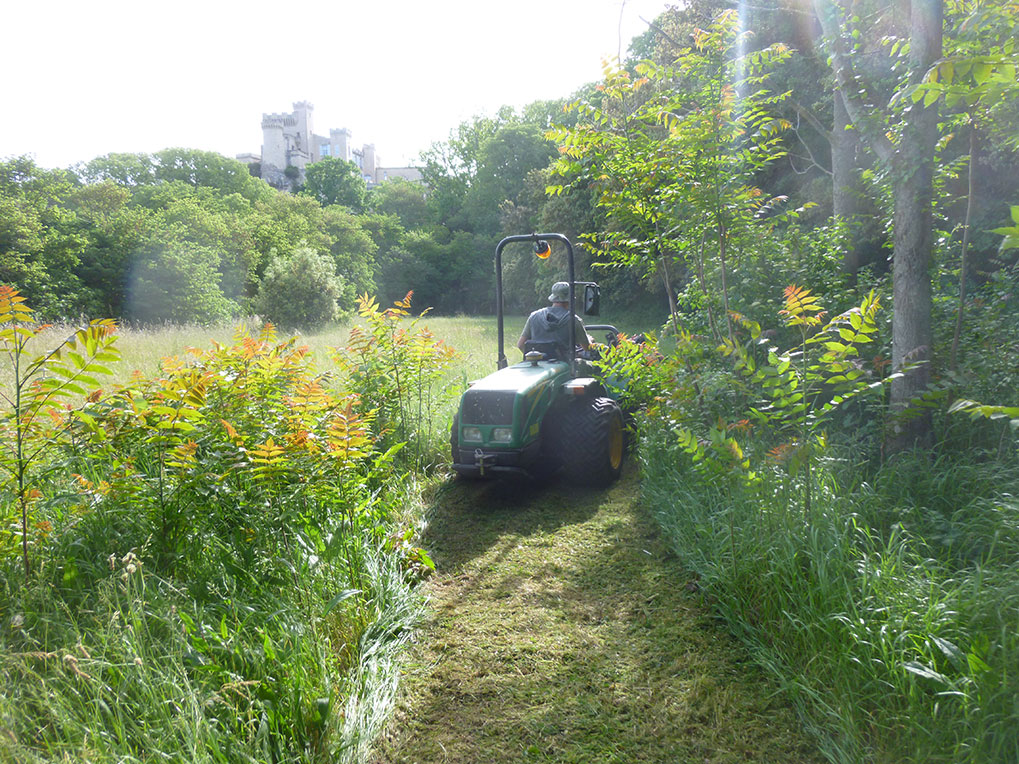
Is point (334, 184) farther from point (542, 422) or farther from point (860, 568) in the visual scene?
point (860, 568)

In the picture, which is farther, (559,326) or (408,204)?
(408,204)

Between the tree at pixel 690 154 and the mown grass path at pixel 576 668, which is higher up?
the tree at pixel 690 154

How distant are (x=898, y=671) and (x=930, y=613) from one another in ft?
0.71

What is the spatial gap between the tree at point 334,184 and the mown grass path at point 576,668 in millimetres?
60638

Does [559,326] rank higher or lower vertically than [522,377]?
higher

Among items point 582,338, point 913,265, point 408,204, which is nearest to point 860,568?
point 913,265

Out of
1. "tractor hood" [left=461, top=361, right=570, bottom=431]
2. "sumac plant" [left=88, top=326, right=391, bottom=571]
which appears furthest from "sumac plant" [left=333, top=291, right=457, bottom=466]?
"sumac plant" [left=88, top=326, right=391, bottom=571]

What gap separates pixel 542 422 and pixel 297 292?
19.5 meters

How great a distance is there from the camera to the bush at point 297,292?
2205 centimetres

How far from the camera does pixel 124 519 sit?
2.79 m

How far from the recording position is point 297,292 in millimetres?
22156

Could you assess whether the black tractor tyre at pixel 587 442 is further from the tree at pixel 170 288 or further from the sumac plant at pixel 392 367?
the tree at pixel 170 288

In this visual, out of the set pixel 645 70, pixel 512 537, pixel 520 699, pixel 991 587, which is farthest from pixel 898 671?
pixel 645 70

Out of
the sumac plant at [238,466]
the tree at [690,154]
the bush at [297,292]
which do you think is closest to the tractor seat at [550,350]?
the tree at [690,154]
